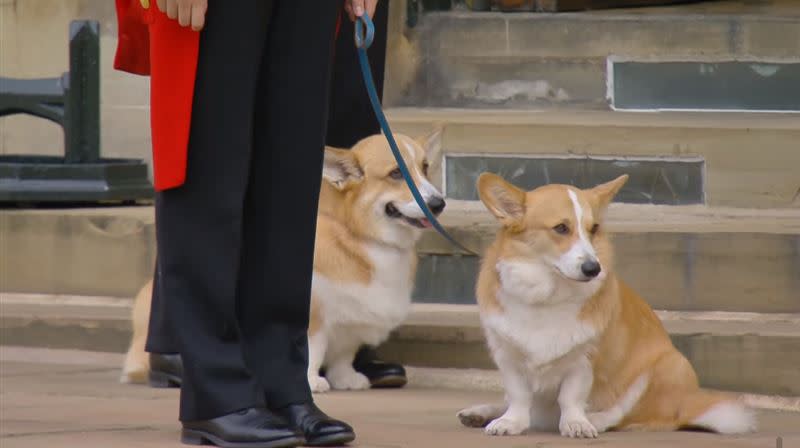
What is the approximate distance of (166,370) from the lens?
4562 millimetres

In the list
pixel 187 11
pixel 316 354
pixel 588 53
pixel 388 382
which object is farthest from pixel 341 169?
pixel 588 53

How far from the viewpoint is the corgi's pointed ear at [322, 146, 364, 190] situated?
4527 mm

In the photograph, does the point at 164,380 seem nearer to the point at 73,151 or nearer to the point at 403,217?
the point at 403,217

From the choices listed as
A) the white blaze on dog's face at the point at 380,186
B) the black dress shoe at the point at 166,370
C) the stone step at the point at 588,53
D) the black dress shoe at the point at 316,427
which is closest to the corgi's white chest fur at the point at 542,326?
the black dress shoe at the point at 316,427

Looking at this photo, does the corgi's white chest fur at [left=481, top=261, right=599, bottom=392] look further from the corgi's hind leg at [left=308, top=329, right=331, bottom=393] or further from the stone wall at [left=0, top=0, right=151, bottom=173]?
the stone wall at [left=0, top=0, right=151, bottom=173]

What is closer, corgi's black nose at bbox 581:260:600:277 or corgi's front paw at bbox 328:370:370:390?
corgi's black nose at bbox 581:260:600:277

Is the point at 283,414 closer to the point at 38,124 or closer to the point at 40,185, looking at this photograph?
the point at 40,185

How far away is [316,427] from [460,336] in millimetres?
1379

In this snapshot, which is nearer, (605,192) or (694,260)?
(605,192)

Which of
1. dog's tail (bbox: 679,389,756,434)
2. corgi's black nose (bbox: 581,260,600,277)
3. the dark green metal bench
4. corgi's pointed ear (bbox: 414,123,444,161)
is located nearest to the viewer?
corgi's black nose (bbox: 581,260,600,277)

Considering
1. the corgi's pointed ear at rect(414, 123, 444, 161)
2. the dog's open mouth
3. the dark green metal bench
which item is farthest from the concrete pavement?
the dark green metal bench

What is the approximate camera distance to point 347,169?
4574 millimetres

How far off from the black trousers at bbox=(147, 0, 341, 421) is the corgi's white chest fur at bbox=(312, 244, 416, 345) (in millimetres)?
1090

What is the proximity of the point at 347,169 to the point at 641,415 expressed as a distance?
1.17 meters
